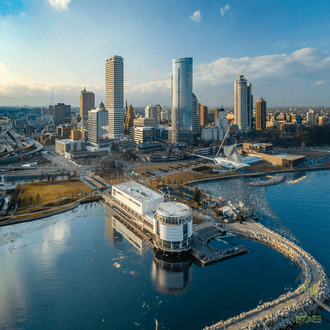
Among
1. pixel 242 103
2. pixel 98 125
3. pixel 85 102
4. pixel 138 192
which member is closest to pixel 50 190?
pixel 138 192

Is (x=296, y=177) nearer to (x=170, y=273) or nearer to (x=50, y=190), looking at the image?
(x=170, y=273)

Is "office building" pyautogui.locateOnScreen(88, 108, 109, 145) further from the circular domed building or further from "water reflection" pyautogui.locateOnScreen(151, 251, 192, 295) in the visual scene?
"water reflection" pyautogui.locateOnScreen(151, 251, 192, 295)

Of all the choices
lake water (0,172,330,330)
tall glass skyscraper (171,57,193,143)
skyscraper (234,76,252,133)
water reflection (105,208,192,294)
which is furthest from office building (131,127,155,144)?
water reflection (105,208,192,294)

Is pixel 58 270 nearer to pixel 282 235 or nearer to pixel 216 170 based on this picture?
pixel 282 235

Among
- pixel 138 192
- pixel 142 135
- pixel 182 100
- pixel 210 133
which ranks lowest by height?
pixel 138 192

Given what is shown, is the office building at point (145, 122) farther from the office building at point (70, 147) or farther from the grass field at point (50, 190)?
the grass field at point (50, 190)

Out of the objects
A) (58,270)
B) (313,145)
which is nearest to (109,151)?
(58,270)
